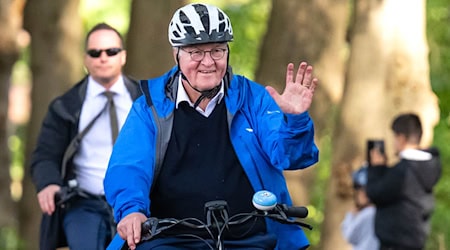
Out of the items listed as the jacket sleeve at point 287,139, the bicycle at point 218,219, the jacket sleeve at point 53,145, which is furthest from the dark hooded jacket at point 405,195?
the bicycle at point 218,219

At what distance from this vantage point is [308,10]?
19.5 m

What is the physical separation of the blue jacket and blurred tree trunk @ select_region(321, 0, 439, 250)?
32.4 feet

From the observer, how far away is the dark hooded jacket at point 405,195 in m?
14.1

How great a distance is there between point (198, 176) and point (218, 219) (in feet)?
1.36

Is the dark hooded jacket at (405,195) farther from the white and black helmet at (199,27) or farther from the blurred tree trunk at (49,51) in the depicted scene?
the blurred tree trunk at (49,51)

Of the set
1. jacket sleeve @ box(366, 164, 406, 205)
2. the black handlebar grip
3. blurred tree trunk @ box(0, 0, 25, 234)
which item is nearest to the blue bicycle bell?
the black handlebar grip

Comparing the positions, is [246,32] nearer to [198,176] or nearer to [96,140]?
[96,140]

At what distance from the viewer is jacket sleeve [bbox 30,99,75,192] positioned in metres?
11.0

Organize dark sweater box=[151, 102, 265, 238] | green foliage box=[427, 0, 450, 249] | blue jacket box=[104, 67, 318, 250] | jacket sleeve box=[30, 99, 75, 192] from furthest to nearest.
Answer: green foliage box=[427, 0, 450, 249]
jacket sleeve box=[30, 99, 75, 192]
dark sweater box=[151, 102, 265, 238]
blue jacket box=[104, 67, 318, 250]

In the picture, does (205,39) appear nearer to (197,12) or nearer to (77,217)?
(197,12)

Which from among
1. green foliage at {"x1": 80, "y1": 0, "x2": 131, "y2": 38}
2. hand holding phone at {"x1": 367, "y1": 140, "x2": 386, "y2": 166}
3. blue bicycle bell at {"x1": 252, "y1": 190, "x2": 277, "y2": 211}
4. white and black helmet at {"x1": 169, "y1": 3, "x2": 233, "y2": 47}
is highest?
white and black helmet at {"x1": 169, "y1": 3, "x2": 233, "y2": 47}

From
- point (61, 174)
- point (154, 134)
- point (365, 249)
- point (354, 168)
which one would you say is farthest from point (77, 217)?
point (354, 168)

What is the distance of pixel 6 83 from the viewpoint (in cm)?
2000

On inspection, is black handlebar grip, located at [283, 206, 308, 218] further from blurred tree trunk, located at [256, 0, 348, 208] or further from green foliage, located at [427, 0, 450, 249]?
green foliage, located at [427, 0, 450, 249]
